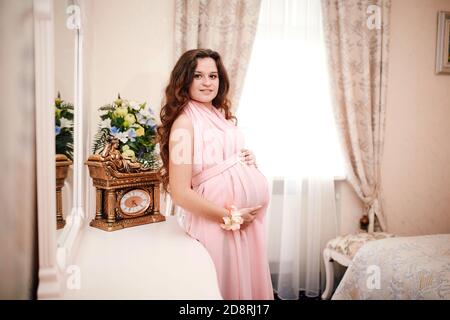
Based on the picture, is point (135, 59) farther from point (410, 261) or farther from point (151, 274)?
point (410, 261)

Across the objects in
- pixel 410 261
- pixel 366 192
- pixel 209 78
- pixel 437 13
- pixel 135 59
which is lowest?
pixel 410 261

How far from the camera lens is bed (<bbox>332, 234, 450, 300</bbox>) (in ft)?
4.48

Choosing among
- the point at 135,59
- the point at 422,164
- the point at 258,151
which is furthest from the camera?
the point at 422,164

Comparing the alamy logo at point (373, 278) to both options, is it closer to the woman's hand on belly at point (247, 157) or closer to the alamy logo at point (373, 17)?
the woman's hand on belly at point (247, 157)

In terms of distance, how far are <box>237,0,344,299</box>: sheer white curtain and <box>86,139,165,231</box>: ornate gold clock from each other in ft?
3.74

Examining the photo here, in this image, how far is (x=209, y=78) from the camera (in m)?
1.30

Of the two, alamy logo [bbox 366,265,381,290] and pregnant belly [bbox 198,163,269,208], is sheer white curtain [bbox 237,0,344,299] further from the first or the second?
pregnant belly [bbox 198,163,269,208]

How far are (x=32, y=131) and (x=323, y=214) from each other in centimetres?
215

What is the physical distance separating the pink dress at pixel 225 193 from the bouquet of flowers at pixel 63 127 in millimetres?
408

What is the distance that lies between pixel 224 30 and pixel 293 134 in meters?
0.87

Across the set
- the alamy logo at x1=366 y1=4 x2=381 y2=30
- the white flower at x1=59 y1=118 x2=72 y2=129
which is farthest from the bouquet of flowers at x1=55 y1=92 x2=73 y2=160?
the alamy logo at x1=366 y1=4 x2=381 y2=30

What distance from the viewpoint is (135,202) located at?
128 cm

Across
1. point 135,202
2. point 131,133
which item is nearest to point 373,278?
point 135,202
